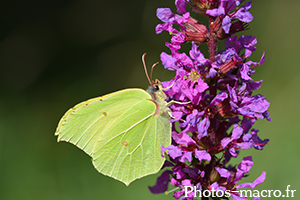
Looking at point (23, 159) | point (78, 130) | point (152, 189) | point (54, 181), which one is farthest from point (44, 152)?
point (152, 189)

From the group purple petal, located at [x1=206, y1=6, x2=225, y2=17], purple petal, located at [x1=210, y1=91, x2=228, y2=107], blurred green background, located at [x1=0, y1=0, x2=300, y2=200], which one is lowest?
blurred green background, located at [x1=0, y1=0, x2=300, y2=200]

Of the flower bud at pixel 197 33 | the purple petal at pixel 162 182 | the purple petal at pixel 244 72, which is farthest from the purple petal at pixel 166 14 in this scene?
the purple petal at pixel 162 182

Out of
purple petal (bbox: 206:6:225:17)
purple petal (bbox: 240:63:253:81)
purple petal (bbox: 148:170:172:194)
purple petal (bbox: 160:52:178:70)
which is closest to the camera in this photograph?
purple petal (bbox: 206:6:225:17)

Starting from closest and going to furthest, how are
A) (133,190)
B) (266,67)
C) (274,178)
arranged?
A: (274,178) → (133,190) → (266,67)

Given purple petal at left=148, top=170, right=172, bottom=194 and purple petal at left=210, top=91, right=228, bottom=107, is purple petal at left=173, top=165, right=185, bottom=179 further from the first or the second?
purple petal at left=210, top=91, right=228, bottom=107

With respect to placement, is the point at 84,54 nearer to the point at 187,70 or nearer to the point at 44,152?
the point at 44,152

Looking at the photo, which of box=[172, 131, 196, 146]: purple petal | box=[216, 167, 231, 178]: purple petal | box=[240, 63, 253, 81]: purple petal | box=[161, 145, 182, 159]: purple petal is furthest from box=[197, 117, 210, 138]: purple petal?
box=[240, 63, 253, 81]: purple petal

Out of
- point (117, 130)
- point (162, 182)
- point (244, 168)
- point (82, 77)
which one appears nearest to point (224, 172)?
point (244, 168)
